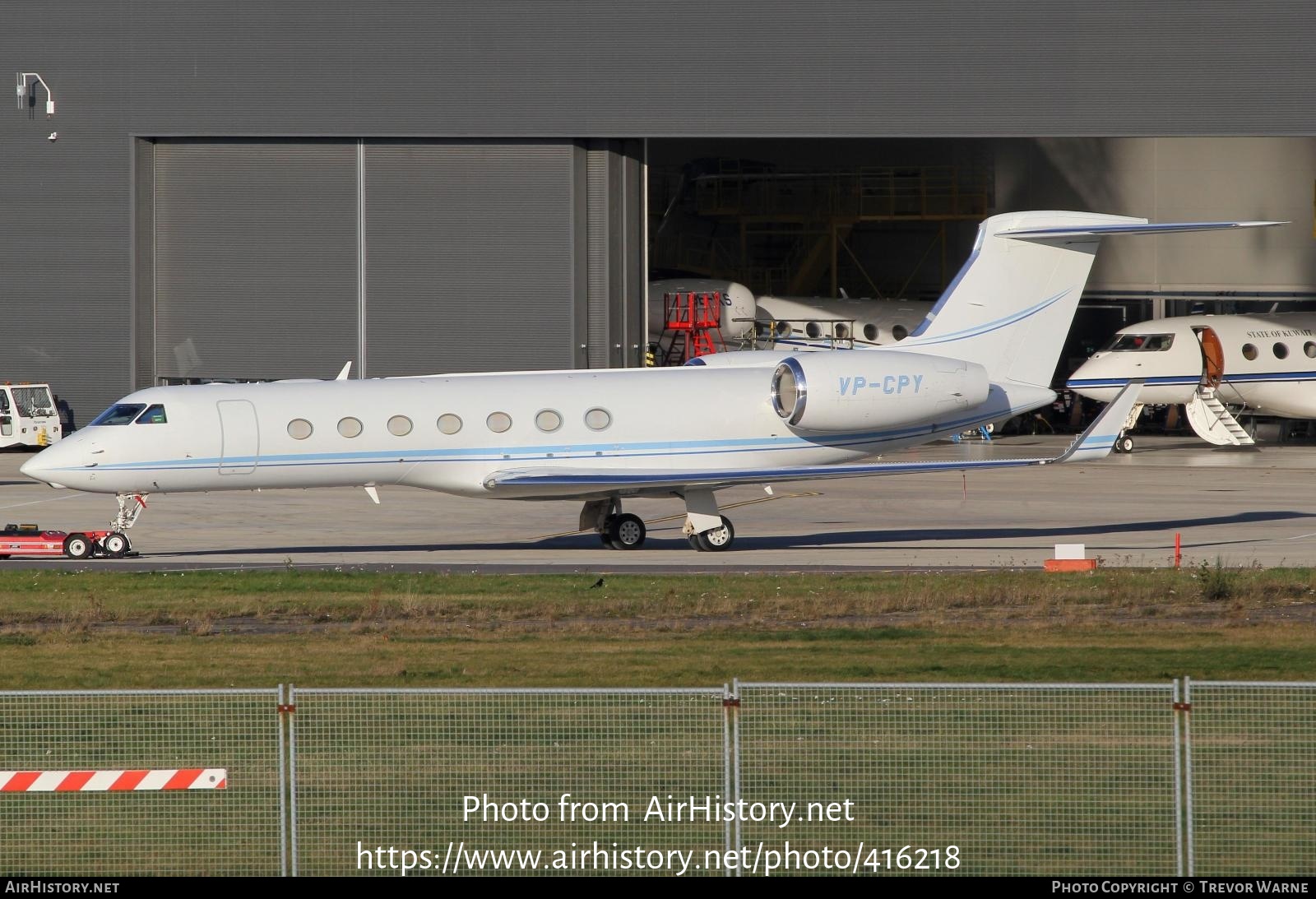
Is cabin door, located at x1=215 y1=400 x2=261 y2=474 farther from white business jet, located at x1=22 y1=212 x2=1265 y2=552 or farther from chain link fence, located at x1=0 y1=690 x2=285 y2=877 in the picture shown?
chain link fence, located at x1=0 y1=690 x2=285 y2=877

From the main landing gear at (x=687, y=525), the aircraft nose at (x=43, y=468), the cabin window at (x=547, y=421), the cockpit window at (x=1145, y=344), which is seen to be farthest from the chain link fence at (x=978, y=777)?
the cockpit window at (x=1145, y=344)

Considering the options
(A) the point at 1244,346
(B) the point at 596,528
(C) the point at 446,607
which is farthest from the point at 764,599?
(A) the point at 1244,346

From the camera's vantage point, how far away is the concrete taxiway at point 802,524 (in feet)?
75.7

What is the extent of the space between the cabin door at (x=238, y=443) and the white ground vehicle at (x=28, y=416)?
2079cm

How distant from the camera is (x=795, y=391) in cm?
2309

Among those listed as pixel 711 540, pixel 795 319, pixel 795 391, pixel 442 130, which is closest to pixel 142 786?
pixel 795 391

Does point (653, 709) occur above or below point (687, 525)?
below

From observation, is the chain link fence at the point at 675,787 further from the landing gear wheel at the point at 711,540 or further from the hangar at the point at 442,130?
the hangar at the point at 442,130

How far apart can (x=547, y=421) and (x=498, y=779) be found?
13.2 metres

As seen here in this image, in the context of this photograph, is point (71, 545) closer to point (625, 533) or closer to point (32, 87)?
point (625, 533)

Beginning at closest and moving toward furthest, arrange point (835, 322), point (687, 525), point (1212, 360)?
point (687, 525) < point (1212, 360) < point (835, 322)

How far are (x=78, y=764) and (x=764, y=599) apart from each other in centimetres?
941

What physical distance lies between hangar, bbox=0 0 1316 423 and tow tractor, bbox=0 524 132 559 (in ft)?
62.0

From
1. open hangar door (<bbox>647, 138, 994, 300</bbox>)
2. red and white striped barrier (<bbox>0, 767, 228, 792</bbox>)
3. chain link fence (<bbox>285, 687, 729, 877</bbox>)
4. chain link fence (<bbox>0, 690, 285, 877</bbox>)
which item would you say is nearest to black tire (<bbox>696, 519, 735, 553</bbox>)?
chain link fence (<bbox>285, 687, 729, 877</bbox>)
